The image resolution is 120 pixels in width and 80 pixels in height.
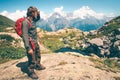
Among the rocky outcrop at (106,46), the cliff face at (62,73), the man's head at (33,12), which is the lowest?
the rocky outcrop at (106,46)

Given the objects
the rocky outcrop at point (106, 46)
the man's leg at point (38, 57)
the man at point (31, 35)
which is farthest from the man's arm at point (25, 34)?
the rocky outcrop at point (106, 46)

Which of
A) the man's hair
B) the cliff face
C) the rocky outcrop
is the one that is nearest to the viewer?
the man's hair

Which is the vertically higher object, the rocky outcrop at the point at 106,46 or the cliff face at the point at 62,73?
the cliff face at the point at 62,73

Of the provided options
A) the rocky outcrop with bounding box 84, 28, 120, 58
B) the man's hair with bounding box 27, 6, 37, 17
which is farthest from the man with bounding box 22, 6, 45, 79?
the rocky outcrop with bounding box 84, 28, 120, 58

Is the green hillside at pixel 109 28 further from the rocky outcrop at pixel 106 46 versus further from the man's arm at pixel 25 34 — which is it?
the man's arm at pixel 25 34

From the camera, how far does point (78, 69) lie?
596 inches

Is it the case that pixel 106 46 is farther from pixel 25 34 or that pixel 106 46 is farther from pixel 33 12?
pixel 25 34

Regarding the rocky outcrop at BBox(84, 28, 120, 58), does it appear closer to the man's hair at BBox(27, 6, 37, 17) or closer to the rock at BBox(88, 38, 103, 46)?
the rock at BBox(88, 38, 103, 46)

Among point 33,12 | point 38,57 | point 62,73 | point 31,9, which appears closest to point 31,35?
point 33,12

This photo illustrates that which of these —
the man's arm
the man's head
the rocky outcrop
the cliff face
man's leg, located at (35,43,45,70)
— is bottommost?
the rocky outcrop

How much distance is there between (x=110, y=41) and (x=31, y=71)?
115352mm

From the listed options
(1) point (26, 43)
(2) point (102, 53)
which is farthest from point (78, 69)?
(2) point (102, 53)

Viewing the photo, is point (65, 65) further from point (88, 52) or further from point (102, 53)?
point (88, 52)

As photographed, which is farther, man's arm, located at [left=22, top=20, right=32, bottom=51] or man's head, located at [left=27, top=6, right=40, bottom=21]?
man's head, located at [left=27, top=6, right=40, bottom=21]
